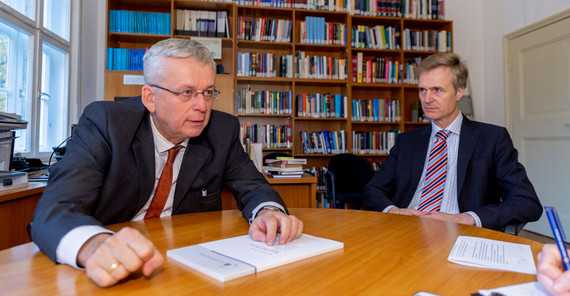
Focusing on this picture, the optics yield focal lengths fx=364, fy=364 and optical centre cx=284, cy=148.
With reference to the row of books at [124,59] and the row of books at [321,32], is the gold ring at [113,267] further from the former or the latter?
the row of books at [321,32]

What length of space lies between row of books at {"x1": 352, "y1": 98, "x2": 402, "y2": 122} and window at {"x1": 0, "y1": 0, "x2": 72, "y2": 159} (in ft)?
10.7

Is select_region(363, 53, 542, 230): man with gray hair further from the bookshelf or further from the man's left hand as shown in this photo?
the bookshelf

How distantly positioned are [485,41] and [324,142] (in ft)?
8.63

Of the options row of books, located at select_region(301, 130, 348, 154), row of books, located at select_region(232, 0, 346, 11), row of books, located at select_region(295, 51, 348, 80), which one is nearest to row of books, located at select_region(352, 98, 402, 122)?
row of books, located at select_region(301, 130, 348, 154)

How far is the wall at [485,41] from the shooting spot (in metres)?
4.50

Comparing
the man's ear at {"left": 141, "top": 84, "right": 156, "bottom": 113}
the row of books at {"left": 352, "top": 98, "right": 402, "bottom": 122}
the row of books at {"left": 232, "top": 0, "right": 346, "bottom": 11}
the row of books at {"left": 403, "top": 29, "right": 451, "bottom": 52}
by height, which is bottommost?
the man's ear at {"left": 141, "top": 84, "right": 156, "bottom": 113}

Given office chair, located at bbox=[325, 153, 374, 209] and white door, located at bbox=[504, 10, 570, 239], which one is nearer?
white door, located at bbox=[504, 10, 570, 239]

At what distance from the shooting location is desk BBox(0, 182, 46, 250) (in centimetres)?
156

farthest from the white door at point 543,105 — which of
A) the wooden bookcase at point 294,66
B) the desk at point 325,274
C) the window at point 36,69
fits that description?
the window at point 36,69

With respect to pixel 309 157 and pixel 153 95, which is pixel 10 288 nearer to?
pixel 153 95

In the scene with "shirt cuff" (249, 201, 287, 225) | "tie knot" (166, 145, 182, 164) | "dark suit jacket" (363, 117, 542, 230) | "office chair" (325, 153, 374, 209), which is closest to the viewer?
"shirt cuff" (249, 201, 287, 225)

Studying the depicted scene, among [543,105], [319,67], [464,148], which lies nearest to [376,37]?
[319,67]

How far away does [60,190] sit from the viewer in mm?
892

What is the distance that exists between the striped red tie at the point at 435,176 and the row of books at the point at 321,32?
2981mm
